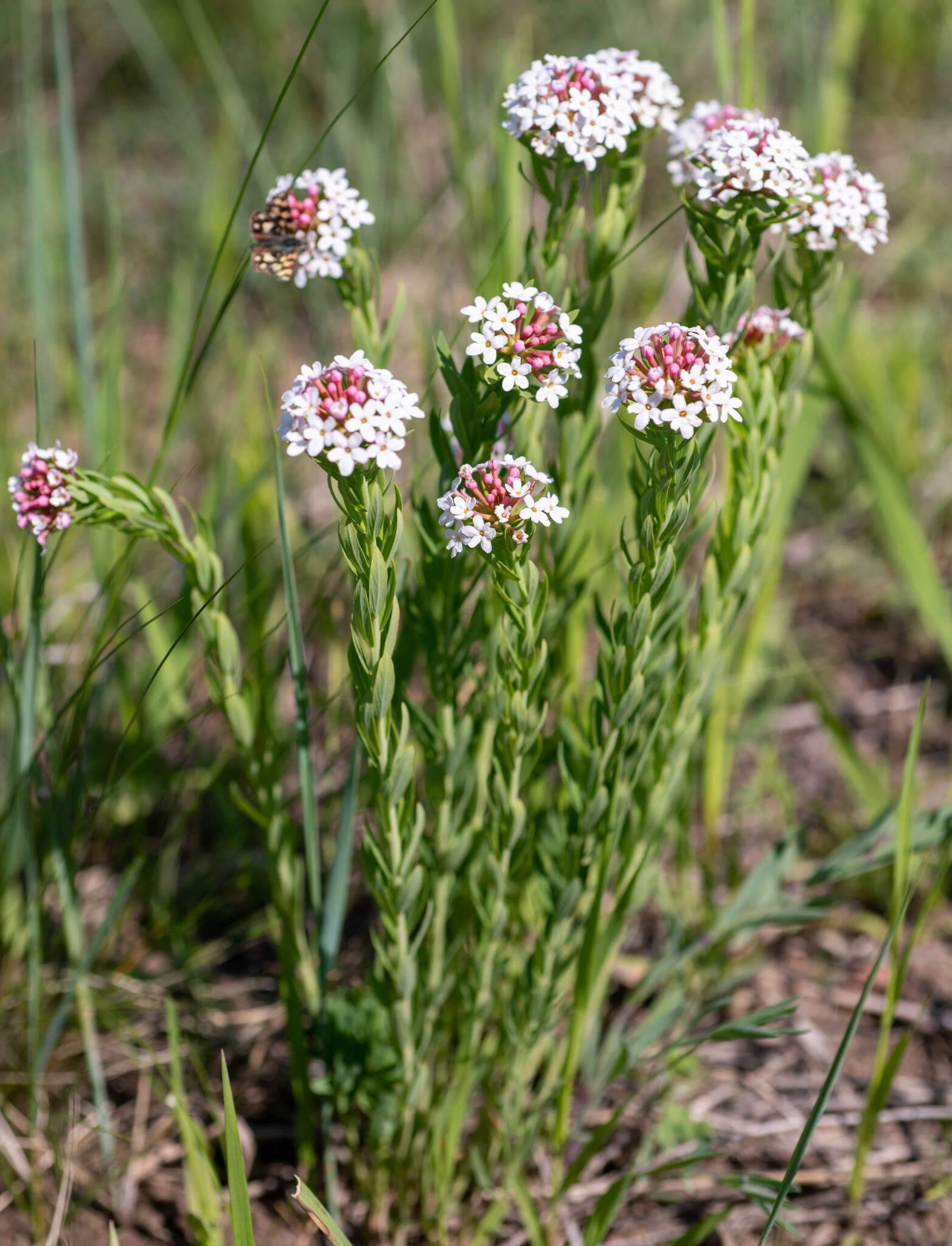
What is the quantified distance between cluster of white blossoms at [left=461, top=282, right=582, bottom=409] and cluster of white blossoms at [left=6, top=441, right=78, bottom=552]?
21.8 inches

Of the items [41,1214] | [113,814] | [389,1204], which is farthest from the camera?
[113,814]

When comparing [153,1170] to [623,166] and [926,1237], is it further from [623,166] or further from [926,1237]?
[623,166]

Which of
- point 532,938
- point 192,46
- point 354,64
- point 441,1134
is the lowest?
point 441,1134

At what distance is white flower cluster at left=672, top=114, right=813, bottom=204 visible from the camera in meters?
1.27

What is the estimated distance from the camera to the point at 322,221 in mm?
1455

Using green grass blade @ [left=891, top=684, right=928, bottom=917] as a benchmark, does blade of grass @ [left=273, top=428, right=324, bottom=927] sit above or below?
above

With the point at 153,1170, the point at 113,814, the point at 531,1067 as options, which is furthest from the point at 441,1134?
the point at 113,814

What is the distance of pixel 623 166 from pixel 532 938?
4.84 feet

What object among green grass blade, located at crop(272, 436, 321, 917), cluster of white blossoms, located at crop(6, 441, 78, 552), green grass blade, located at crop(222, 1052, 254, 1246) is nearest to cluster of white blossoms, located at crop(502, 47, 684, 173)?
green grass blade, located at crop(272, 436, 321, 917)

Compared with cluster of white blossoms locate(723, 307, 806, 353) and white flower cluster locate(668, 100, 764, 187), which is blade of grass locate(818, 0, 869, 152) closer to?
white flower cluster locate(668, 100, 764, 187)

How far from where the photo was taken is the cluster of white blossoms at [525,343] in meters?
1.22

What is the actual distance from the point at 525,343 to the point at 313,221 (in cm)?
44

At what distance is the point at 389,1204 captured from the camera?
73.3 inches

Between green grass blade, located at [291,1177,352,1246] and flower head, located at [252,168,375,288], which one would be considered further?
flower head, located at [252,168,375,288]
